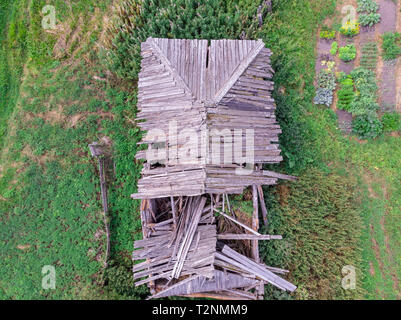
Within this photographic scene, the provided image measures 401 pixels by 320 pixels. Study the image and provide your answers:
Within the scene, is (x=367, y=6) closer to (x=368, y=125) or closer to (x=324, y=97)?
(x=324, y=97)

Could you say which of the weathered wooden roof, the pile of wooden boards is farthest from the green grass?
the weathered wooden roof

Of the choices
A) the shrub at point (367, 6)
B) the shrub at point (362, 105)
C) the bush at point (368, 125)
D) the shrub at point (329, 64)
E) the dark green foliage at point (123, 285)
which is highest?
the shrub at point (367, 6)

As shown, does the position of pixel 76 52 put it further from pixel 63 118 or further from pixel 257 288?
pixel 257 288

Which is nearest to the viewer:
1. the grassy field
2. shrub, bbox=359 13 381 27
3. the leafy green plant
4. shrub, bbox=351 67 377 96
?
the grassy field

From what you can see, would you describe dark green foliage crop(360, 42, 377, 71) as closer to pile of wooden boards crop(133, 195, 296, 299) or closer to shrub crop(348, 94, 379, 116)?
shrub crop(348, 94, 379, 116)

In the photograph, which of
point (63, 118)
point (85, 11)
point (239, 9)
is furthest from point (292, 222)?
point (85, 11)

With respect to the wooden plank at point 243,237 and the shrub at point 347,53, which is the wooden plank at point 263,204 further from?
the shrub at point 347,53

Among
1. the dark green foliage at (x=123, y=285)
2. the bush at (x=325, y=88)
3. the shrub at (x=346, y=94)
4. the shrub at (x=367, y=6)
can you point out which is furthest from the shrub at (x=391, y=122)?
the dark green foliage at (x=123, y=285)
